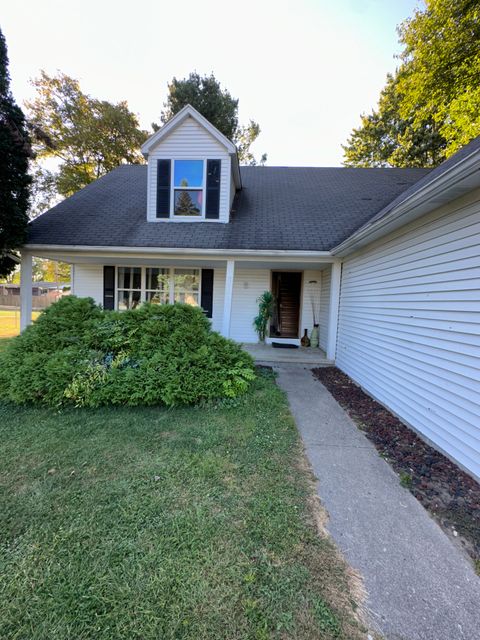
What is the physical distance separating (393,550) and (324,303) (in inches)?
266

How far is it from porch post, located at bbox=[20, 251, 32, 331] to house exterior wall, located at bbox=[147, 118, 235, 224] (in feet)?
12.2

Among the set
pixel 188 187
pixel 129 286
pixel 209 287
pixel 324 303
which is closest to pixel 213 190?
pixel 188 187

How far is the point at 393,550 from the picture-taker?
1771mm

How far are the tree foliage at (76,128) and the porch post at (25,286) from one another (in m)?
12.5

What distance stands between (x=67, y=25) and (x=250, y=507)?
478 inches

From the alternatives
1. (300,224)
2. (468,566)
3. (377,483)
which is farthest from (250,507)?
(300,224)

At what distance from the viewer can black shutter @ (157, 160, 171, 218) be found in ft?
24.0

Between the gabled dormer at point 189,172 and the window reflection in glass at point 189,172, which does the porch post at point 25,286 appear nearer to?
the gabled dormer at point 189,172

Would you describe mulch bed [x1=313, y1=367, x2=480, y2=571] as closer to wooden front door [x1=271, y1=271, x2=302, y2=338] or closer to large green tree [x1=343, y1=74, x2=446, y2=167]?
wooden front door [x1=271, y1=271, x2=302, y2=338]

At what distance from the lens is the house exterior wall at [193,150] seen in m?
7.20

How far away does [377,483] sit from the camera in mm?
2445

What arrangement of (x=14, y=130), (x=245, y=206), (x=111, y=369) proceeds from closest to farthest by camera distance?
(x=111, y=369) < (x=14, y=130) < (x=245, y=206)

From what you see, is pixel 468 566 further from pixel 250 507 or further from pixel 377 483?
pixel 250 507

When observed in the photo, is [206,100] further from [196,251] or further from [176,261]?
[196,251]
